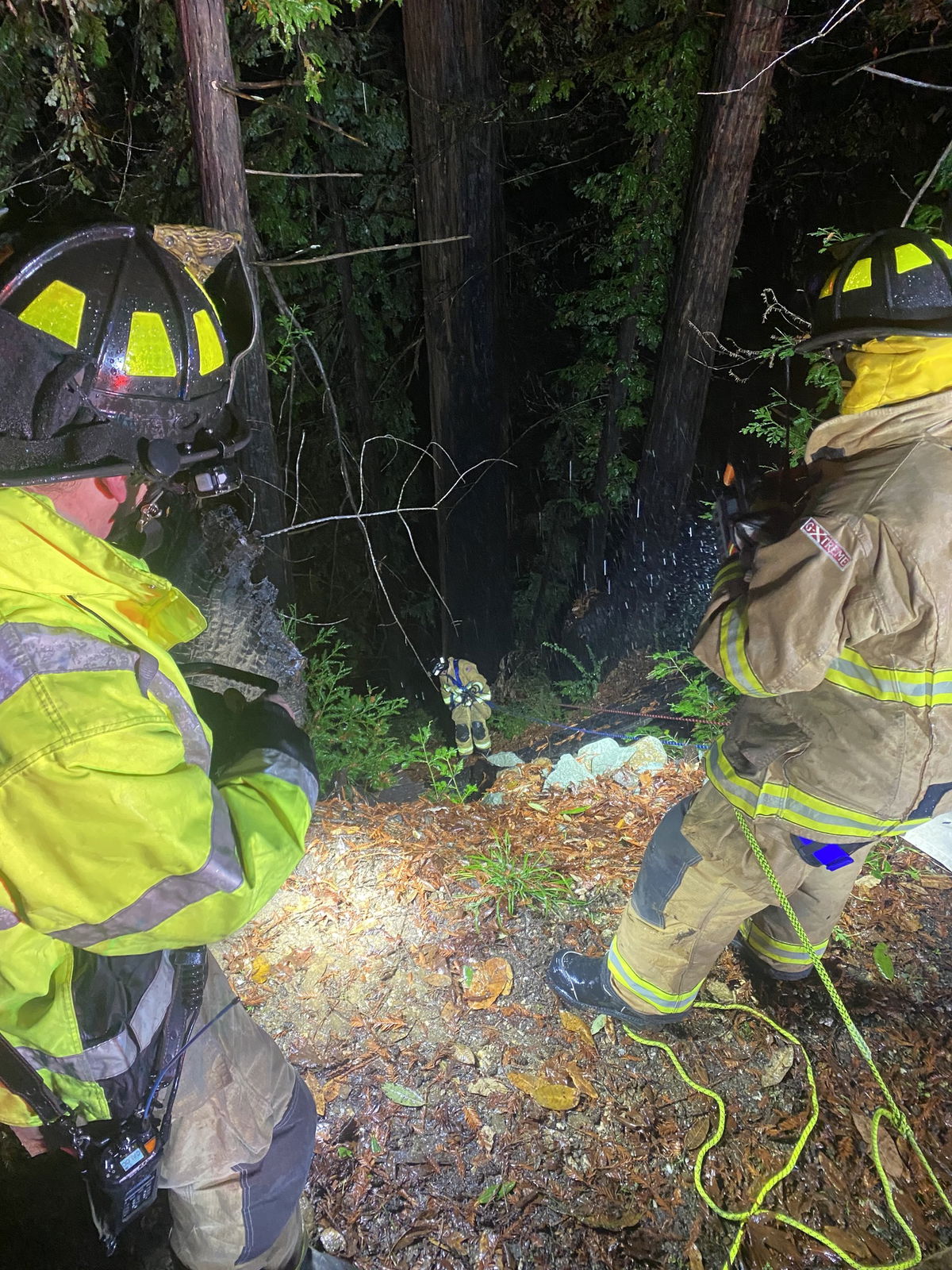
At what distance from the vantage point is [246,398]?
4.04 m

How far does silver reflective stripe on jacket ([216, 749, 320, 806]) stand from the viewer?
1.62 metres

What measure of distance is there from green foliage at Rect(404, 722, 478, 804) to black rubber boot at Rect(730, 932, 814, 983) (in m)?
2.00

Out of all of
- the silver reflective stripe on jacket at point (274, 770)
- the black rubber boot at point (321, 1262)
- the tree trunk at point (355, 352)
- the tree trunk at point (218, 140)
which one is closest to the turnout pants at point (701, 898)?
the black rubber boot at point (321, 1262)

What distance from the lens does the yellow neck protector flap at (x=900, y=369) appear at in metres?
2.07

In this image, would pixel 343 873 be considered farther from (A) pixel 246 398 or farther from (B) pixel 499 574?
(B) pixel 499 574

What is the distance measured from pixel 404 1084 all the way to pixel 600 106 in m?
7.67

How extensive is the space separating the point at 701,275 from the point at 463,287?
1913mm

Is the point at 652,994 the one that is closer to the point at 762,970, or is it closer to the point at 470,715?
the point at 762,970

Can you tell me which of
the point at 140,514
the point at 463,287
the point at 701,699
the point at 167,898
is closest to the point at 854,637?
the point at 167,898

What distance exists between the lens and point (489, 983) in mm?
3143

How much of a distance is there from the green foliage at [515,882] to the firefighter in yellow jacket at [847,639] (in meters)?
0.97

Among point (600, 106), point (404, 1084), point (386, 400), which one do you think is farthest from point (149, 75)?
point (404, 1084)

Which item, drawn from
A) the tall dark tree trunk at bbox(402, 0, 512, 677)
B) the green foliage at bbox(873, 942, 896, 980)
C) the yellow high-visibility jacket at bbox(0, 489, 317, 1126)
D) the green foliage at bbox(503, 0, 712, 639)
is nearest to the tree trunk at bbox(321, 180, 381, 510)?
the tall dark tree trunk at bbox(402, 0, 512, 677)

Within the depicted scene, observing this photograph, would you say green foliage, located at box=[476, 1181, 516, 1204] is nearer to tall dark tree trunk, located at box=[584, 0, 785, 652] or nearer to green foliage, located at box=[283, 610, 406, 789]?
green foliage, located at box=[283, 610, 406, 789]
